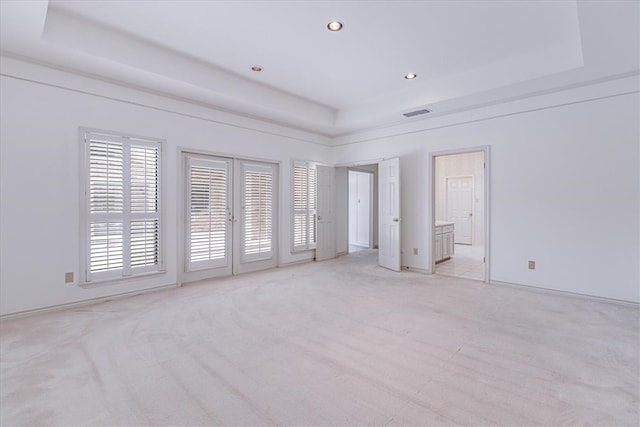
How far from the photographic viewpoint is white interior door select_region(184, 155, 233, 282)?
4602mm

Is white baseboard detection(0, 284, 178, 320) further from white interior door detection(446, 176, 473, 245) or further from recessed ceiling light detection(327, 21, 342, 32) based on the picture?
white interior door detection(446, 176, 473, 245)

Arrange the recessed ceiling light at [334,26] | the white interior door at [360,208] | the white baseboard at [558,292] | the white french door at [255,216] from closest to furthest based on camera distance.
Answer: the recessed ceiling light at [334,26] < the white baseboard at [558,292] < the white french door at [255,216] < the white interior door at [360,208]

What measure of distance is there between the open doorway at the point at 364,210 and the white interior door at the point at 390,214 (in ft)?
8.02

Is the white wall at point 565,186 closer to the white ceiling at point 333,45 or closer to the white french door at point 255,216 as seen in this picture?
the white ceiling at point 333,45

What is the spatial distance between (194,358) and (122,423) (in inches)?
28.5

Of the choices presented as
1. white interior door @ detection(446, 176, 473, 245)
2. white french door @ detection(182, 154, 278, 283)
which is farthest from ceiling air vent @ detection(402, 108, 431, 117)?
white interior door @ detection(446, 176, 473, 245)

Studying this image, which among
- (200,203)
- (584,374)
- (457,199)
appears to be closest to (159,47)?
(200,203)

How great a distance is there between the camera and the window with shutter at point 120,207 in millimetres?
3668

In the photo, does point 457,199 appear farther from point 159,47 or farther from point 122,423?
point 122,423

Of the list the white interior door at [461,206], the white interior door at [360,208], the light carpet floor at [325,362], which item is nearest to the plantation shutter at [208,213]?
the light carpet floor at [325,362]

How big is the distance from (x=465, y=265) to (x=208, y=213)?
4.85 meters

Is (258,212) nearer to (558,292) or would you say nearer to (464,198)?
(558,292)

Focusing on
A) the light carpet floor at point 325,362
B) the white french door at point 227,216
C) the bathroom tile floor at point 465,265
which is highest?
the white french door at point 227,216

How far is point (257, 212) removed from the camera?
214 inches
